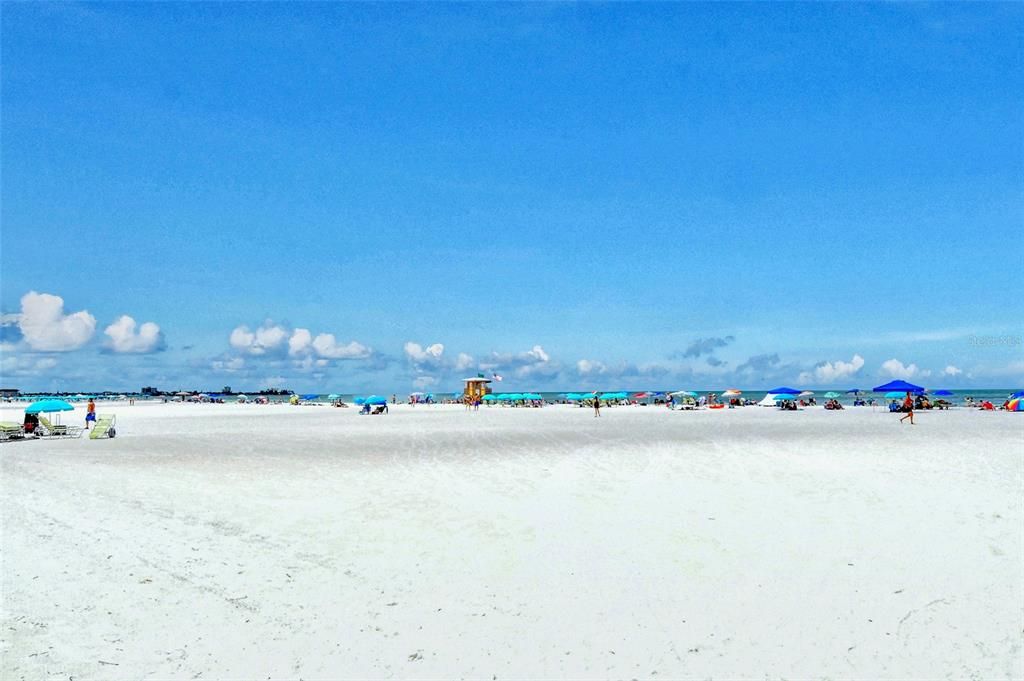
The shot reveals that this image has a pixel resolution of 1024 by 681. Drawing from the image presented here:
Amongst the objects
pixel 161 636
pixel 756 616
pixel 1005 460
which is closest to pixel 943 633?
pixel 756 616

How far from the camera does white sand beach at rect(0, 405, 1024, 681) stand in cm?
525

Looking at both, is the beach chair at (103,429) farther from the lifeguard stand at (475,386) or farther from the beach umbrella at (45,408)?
the lifeguard stand at (475,386)

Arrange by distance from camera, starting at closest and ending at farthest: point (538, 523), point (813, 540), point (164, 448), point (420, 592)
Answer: point (420, 592) < point (813, 540) < point (538, 523) < point (164, 448)

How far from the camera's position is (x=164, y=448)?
2103cm

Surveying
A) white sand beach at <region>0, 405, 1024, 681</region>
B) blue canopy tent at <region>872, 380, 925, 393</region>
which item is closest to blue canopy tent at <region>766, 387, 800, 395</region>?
blue canopy tent at <region>872, 380, 925, 393</region>

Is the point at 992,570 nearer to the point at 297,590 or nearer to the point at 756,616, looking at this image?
the point at 756,616

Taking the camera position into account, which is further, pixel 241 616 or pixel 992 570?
pixel 992 570

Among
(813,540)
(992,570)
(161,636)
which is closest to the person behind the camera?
(161,636)

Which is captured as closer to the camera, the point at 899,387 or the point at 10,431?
the point at 10,431

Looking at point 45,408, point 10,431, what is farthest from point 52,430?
point 10,431

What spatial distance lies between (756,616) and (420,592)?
3.03m

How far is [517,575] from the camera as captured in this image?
7.07m

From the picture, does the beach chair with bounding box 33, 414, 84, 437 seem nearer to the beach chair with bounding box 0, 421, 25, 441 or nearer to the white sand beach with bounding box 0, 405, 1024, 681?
the beach chair with bounding box 0, 421, 25, 441

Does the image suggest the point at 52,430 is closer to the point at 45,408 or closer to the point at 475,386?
the point at 45,408
